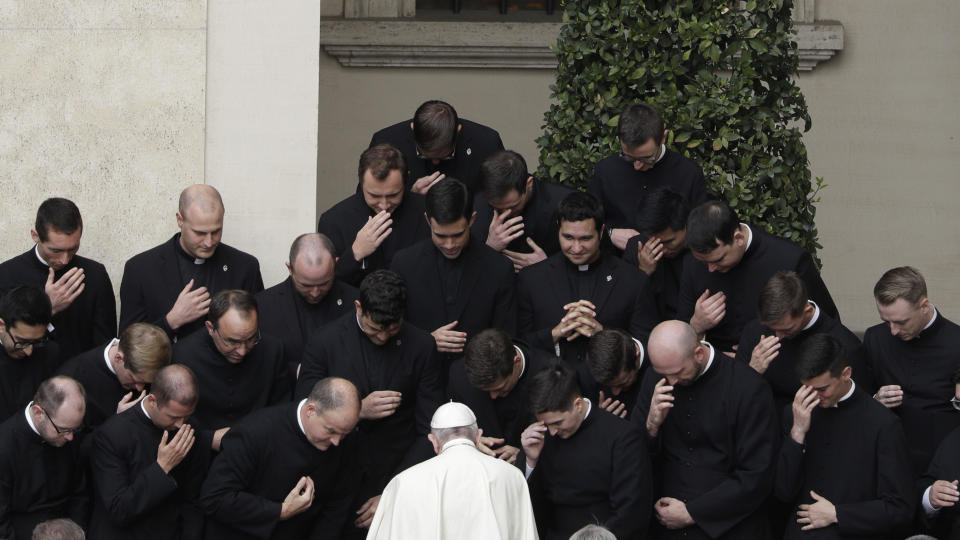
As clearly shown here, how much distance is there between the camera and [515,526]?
7.23 m

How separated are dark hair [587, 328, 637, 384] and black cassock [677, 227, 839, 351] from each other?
36.1 inches

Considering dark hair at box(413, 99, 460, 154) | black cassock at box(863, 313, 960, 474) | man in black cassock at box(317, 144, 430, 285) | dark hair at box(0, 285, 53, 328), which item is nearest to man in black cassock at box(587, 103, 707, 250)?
dark hair at box(413, 99, 460, 154)

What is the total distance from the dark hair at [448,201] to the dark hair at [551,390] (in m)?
1.16

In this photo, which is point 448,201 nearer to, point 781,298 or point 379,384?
point 379,384

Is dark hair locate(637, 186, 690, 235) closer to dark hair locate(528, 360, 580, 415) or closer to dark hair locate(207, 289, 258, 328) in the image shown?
dark hair locate(528, 360, 580, 415)

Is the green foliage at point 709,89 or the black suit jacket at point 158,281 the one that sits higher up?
the green foliage at point 709,89

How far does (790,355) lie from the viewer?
27.8 ft

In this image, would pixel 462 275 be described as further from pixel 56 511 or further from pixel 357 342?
pixel 56 511

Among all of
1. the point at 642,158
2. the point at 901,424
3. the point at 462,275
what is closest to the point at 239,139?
the point at 462,275

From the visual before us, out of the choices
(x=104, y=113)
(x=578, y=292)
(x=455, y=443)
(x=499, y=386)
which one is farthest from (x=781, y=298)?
(x=104, y=113)

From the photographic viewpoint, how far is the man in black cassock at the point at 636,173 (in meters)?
8.92

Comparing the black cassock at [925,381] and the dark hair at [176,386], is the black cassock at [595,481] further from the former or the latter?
the dark hair at [176,386]

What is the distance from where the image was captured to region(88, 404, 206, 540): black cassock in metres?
7.84

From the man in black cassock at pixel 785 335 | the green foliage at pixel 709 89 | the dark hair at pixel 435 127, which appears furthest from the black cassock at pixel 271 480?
the green foliage at pixel 709 89
